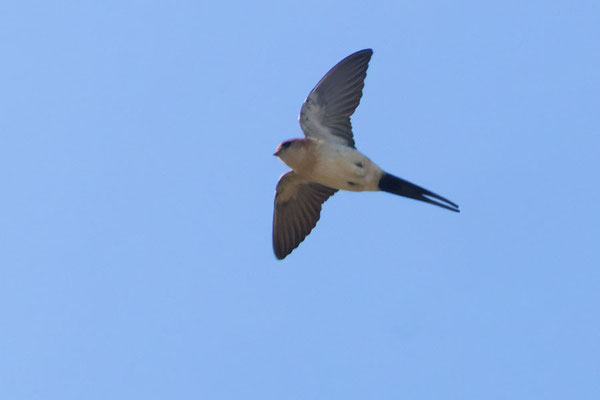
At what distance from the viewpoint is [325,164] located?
7.64 m

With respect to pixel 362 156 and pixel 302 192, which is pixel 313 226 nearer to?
pixel 302 192

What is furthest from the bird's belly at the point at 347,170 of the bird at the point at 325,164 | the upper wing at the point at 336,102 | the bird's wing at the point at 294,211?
the bird's wing at the point at 294,211

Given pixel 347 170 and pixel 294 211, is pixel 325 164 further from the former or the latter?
pixel 294 211

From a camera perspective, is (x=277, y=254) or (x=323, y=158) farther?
(x=277, y=254)

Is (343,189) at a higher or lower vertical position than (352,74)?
lower

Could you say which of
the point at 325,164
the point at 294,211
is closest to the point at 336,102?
the point at 325,164

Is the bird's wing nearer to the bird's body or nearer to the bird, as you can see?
the bird

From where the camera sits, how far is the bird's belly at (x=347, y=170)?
762cm

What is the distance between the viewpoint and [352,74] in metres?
8.20

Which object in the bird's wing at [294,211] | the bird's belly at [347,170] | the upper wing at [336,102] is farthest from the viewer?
the bird's wing at [294,211]

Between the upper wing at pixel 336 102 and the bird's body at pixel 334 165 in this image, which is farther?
the upper wing at pixel 336 102

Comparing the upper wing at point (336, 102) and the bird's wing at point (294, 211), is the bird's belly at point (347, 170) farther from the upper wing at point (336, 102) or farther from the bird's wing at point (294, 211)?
the bird's wing at point (294, 211)

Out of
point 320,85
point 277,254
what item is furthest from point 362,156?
point 277,254

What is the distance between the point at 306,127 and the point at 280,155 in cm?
46
